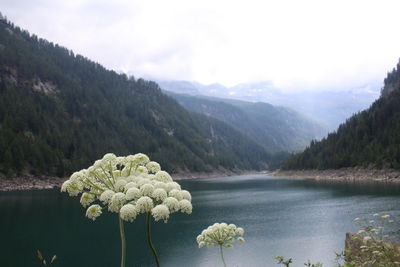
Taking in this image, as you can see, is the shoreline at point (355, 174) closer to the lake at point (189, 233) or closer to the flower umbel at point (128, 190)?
the lake at point (189, 233)

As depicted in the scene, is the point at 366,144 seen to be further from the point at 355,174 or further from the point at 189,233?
the point at 189,233

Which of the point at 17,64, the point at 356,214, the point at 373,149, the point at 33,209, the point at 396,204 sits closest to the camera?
the point at 356,214

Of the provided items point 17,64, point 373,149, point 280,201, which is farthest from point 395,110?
point 17,64

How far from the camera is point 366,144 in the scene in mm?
143125

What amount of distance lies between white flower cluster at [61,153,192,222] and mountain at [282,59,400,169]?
115 meters

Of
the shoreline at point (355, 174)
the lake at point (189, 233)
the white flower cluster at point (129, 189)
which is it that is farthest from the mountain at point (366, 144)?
the white flower cluster at point (129, 189)

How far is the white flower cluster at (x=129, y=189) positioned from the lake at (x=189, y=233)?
24679 mm

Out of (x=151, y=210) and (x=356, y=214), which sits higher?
(x=151, y=210)

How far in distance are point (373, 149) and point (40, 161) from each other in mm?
116595

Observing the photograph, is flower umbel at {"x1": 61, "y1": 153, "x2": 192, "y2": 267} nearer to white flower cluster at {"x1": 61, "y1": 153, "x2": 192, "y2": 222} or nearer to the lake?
white flower cluster at {"x1": 61, "y1": 153, "x2": 192, "y2": 222}

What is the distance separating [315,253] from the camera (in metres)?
33.0

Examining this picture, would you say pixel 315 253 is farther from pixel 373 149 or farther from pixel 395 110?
pixel 395 110

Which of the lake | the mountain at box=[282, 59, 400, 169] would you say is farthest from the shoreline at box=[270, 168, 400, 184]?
the lake

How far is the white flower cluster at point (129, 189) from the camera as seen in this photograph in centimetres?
715
